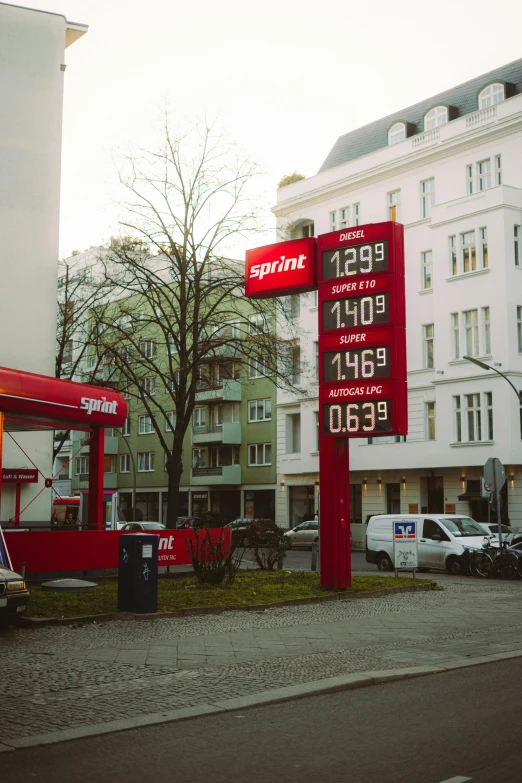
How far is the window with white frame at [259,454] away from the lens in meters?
62.4

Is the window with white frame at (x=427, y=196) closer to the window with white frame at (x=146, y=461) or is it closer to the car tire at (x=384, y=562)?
the car tire at (x=384, y=562)

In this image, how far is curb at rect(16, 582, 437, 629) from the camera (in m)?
14.0

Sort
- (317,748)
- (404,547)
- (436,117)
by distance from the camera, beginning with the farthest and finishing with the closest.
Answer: (436,117) < (404,547) < (317,748)

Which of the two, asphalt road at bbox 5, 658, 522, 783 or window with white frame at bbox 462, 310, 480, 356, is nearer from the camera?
asphalt road at bbox 5, 658, 522, 783

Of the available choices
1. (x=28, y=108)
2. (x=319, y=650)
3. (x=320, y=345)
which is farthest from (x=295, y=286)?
(x=28, y=108)

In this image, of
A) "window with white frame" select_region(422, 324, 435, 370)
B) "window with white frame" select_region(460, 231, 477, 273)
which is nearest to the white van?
"window with white frame" select_region(460, 231, 477, 273)

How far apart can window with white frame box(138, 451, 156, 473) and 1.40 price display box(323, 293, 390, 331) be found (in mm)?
54589

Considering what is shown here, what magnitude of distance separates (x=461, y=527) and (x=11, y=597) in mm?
19405

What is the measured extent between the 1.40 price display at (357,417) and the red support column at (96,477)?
796 cm

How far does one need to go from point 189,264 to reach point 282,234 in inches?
148

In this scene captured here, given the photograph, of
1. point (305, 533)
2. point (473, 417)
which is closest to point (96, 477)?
point (473, 417)

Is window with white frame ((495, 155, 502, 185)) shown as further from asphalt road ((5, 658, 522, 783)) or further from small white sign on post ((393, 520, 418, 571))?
asphalt road ((5, 658, 522, 783))

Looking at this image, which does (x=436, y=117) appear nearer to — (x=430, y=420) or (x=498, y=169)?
(x=498, y=169)

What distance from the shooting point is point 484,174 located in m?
48.0
